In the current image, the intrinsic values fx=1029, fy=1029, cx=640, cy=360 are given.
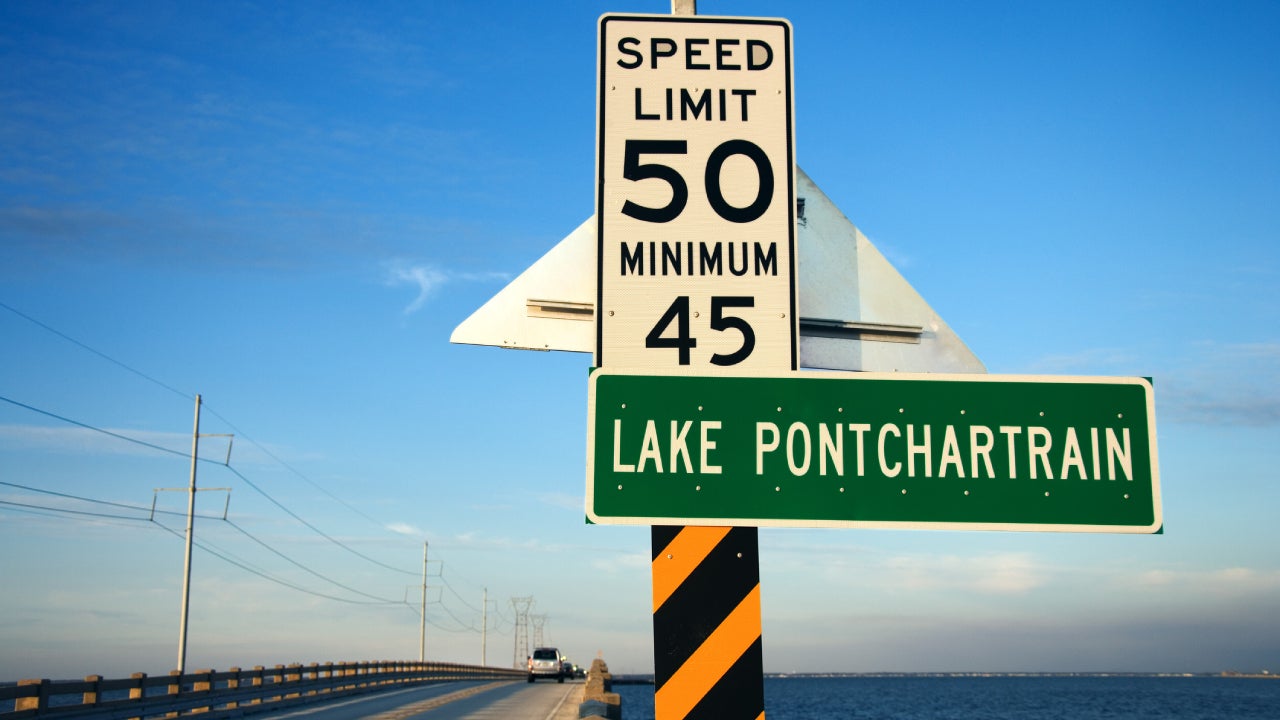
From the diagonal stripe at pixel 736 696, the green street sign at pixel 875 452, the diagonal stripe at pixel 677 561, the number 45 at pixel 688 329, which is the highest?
the number 45 at pixel 688 329

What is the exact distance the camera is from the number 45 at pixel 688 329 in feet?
11.4

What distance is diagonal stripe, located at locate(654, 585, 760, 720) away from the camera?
3225 millimetres

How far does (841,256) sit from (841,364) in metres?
0.41

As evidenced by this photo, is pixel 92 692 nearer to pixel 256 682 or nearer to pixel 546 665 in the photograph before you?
pixel 256 682

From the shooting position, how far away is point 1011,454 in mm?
3055

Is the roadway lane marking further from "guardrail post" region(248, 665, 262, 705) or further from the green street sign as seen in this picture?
the green street sign

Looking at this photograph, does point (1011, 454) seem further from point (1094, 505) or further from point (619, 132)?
point (619, 132)

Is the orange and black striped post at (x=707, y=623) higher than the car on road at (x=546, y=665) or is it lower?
higher

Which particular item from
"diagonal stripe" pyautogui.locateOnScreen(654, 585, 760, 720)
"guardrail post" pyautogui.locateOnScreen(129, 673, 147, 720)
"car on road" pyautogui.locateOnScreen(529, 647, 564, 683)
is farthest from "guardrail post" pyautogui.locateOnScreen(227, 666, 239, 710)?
A: "car on road" pyautogui.locateOnScreen(529, 647, 564, 683)

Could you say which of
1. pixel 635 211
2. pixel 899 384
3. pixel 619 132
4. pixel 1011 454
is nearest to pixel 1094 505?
pixel 1011 454

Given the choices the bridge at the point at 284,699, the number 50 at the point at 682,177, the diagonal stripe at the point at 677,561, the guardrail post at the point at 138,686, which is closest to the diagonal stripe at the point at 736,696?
the diagonal stripe at the point at 677,561

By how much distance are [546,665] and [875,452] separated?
5307cm

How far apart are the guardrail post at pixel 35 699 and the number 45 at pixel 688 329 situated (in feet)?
50.3

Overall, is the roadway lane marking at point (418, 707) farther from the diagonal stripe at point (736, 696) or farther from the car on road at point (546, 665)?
the diagonal stripe at point (736, 696)
